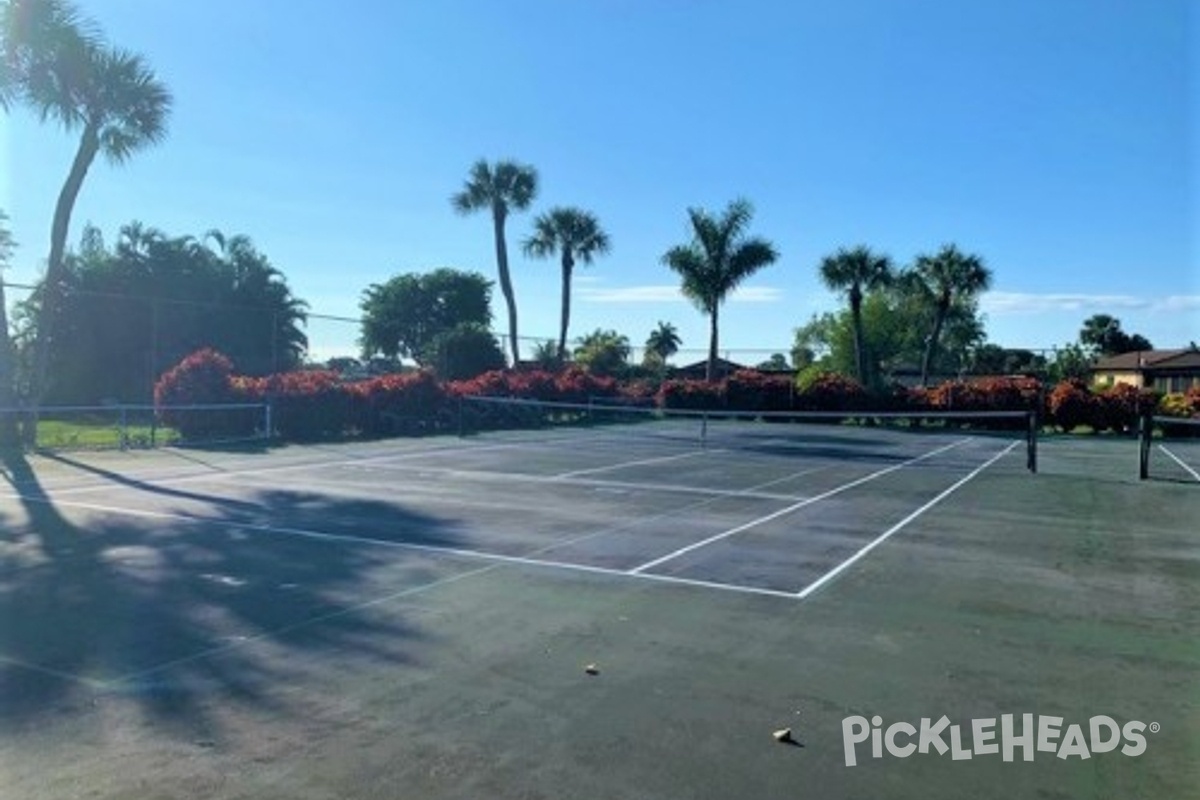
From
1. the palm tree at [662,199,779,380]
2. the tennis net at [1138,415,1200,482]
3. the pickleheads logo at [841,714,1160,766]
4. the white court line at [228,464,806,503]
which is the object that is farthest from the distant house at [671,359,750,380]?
the pickleheads logo at [841,714,1160,766]

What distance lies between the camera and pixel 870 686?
17.6 feet

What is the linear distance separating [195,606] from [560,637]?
2803 millimetres

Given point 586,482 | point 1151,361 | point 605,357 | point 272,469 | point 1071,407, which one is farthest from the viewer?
point 1151,361

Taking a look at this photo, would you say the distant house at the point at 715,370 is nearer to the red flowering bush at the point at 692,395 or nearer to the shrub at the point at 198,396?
the red flowering bush at the point at 692,395

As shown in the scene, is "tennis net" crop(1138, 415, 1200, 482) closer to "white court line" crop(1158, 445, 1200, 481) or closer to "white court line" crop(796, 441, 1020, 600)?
"white court line" crop(1158, 445, 1200, 481)

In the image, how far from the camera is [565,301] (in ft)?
163

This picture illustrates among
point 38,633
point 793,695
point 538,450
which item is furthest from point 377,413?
point 793,695

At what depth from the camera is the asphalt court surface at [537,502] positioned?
30.6 feet

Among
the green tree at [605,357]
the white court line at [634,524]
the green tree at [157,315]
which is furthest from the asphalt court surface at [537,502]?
the green tree at [605,357]

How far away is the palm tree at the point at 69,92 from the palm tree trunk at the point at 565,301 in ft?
90.7

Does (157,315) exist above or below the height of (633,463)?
above

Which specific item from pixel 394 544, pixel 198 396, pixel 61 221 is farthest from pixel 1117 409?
pixel 61 221

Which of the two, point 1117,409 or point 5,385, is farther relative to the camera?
point 1117,409

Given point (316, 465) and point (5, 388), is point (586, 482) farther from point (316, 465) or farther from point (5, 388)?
point (5, 388)
